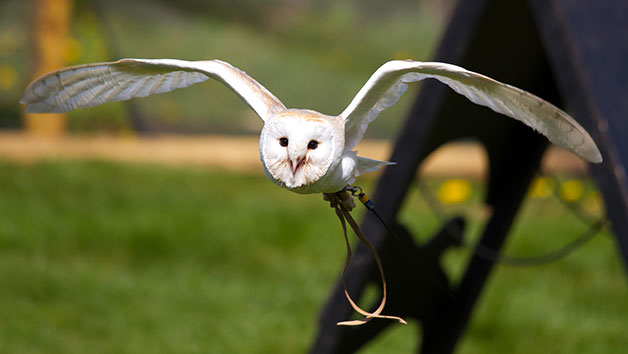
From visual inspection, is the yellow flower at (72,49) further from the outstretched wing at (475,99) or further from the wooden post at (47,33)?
the outstretched wing at (475,99)

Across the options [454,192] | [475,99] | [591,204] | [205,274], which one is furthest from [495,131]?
[591,204]

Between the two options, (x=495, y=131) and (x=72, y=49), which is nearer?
(x=495, y=131)

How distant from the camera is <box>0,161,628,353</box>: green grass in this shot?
243 cm

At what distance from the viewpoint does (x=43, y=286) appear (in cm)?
265

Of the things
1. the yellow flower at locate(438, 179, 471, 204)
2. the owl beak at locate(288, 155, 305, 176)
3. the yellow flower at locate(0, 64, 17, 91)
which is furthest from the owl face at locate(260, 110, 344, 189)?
the yellow flower at locate(0, 64, 17, 91)

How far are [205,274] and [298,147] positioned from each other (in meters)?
2.42

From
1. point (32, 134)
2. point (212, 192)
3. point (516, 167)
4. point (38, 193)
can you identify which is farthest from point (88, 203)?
point (516, 167)

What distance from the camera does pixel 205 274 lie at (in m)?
2.90

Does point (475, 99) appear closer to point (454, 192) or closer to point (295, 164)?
point (295, 164)

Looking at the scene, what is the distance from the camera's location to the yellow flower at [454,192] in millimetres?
4055

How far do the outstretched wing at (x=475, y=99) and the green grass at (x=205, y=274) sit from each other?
1.83m

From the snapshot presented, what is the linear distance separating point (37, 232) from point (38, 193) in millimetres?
498

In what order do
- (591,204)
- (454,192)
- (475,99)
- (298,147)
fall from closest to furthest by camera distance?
(298,147) → (475,99) → (591,204) → (454,192)

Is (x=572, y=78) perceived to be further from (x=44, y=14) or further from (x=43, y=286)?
(x=44, y=14)
